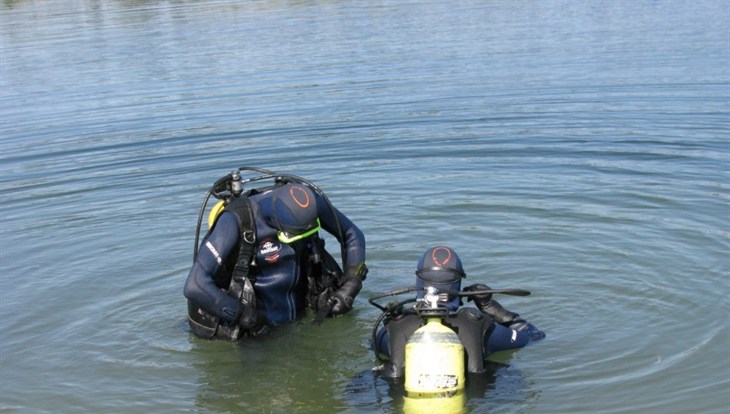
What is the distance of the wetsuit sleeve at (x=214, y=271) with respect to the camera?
263 inches

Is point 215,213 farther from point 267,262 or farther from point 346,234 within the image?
point 346,234

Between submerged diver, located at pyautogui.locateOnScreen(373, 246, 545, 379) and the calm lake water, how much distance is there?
173 mm

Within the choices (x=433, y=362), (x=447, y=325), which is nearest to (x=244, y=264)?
(x=447, y=325)

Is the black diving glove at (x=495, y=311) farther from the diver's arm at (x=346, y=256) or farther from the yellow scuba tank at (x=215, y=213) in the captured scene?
the yellow scuba tank at (x=215, y=213)

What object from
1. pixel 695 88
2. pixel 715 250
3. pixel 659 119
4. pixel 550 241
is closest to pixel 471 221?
pixel 550 241

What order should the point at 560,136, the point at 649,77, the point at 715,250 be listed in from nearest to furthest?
the point at 715,250 → the point at 560,136 → the point at 649,77

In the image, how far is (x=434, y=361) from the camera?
5.27 m

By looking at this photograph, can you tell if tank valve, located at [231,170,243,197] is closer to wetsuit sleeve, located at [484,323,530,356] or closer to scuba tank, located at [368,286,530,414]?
scuba tank, located at [368,286,530,414]

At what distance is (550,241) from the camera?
9.02 metres

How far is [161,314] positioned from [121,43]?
18.8 m

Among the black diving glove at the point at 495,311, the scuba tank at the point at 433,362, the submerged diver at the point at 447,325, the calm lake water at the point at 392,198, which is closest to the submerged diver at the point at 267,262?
the calm lake water at the point at 392,198

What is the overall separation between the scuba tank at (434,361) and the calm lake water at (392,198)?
1.17 feet

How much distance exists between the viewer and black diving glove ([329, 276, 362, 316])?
7.09m

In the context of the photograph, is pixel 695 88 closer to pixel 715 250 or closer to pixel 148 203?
pixel 715 250
